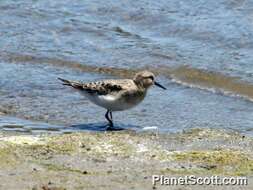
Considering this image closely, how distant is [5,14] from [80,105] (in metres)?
4.66

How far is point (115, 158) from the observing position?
21.5 feet

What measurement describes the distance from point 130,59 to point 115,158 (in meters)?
4.85

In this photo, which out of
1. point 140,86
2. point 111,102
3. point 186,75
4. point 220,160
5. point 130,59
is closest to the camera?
point 220,160

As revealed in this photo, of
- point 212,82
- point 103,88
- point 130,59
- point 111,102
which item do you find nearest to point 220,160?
point 111,102

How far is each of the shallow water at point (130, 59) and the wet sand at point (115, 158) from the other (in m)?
0.78

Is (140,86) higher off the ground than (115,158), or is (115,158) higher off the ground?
(140,86)

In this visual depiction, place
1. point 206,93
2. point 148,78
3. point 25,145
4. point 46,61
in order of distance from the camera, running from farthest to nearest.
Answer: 1. point 46,61
2. point 206,93
3. point 148,78
4. point 25,145

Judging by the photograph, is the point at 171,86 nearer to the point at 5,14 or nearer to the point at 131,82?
the point at 131,82

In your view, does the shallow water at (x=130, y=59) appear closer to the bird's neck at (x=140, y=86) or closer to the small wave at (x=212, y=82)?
the small wave at (x=212, y=82)

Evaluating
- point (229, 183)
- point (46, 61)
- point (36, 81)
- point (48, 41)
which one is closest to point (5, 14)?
point (48, 41)

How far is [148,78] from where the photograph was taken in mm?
8562

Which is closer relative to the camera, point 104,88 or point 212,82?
point 104,88

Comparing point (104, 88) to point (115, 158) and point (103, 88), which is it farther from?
point (115, 158)

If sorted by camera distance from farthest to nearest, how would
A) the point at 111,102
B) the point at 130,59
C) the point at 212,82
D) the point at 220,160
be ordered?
the point at 130,59 → the point at 212,82 → the point at 111,102 → the point at 220,160
